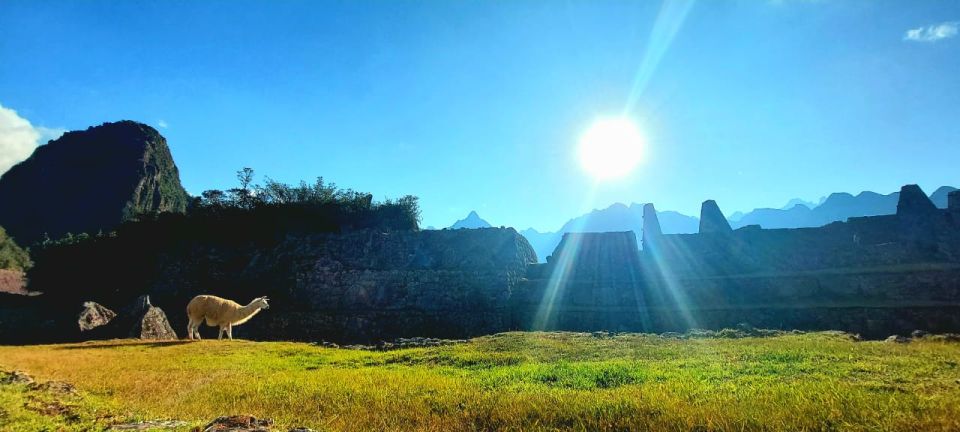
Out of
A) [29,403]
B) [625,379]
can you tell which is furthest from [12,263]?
[625,379]

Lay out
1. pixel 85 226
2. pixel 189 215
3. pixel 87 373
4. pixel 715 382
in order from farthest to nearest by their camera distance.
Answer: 1. pixel 85 226
2. pixel 189 215
3. pixel 87 373
4. pixel 715 382

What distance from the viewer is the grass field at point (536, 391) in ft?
18.0

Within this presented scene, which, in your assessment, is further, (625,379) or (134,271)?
(134,271)

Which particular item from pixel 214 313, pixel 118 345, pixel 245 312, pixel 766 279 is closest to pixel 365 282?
pixel 245 312

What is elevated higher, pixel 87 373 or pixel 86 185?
pixel 86 185

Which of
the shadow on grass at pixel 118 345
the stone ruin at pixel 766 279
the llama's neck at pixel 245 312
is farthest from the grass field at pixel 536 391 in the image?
the stone ruin at pixel 766 279

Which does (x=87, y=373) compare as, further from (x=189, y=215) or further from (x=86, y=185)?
(x=86, y=185)

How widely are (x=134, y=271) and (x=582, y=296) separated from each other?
44791 mm

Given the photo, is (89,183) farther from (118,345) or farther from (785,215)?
(785,215)

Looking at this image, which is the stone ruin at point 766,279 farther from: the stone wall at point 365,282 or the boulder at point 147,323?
the boulder at point 147,323

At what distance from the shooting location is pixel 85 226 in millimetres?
103250

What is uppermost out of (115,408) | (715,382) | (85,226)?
(85,226)

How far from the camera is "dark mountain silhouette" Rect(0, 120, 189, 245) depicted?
10519cm

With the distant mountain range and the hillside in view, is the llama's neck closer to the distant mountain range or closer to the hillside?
the hillside
